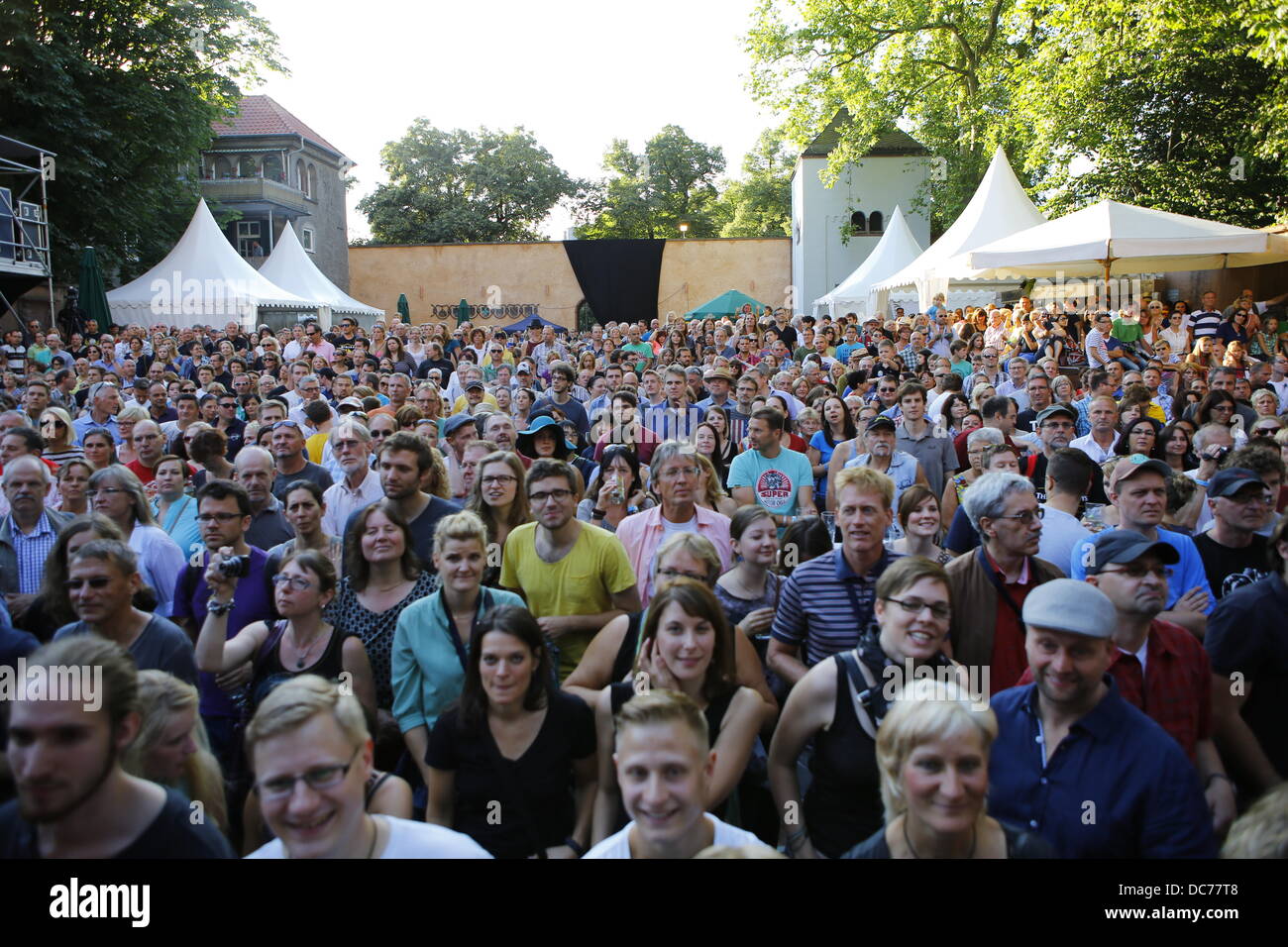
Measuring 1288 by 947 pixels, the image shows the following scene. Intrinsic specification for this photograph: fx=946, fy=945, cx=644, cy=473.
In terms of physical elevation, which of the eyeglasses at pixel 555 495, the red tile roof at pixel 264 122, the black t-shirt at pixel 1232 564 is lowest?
the black t-shirt at pixel 1232 564

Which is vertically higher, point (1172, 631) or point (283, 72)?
point (283, 72)

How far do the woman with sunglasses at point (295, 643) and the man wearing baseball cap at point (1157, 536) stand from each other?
271 centimetres

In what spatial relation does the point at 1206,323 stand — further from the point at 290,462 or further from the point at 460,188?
the point at 460,188

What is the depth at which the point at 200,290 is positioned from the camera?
798 inches

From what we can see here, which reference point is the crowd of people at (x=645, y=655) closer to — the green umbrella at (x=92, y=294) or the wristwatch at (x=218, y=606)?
the wristwatch at (x=218, y=606)

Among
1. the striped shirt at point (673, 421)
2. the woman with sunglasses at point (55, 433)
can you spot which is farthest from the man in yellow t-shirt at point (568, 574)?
the woman with sunglasses at point (55, 433)

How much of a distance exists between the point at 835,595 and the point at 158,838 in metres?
2.24

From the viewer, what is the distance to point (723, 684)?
2.94 m

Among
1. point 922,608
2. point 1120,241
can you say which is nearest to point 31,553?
point 922,608

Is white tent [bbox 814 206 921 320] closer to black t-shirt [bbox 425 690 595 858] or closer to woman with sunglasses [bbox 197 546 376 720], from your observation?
woman with sunglasses [bbox 197 546 376 720]

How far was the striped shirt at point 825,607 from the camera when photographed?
3373mm
